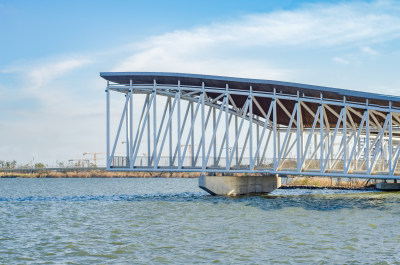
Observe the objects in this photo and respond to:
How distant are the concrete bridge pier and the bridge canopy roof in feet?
26.6

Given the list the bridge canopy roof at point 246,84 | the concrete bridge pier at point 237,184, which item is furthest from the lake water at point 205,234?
the bridge canopy roof at point 246,84

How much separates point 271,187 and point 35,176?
403 ft

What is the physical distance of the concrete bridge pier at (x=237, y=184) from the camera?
48.2 meters

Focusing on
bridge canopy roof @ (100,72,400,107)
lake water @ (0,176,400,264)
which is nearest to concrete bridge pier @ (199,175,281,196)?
lake water @ (0,176,400,264)

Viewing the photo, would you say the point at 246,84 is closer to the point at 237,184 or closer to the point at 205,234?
the point at 237,184

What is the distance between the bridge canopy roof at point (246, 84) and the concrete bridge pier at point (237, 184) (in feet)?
26.6

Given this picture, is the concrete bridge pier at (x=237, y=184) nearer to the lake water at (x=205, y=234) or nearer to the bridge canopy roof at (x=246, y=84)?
the lake water at (x=205, y=234)

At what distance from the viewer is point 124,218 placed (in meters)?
33.2

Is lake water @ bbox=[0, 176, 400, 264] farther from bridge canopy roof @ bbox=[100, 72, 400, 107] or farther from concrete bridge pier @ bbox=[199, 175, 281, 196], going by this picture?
bridge canopy roof @ bbox=[100, 72, 400, 107]

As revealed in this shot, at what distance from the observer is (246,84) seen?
153 ft

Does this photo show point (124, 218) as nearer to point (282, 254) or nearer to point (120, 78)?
point (282, 254)

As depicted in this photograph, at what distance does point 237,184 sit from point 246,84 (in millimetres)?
9622

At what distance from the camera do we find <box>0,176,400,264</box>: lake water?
20.9m

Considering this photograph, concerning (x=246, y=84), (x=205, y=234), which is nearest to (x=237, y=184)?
(x=246, y=84)
